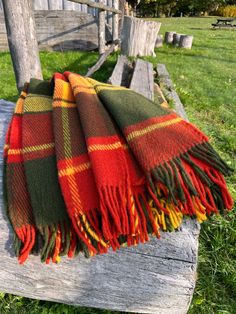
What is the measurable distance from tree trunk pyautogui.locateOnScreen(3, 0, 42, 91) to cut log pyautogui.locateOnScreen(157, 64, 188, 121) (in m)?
1.55

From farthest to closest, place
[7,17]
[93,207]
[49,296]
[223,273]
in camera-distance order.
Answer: [7,17] → [223,273] → [49,296] → [93,207]

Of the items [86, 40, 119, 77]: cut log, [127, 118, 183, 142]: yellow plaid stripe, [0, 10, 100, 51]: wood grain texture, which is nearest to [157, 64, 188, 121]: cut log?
[86, 40, 119, 77]: cut log

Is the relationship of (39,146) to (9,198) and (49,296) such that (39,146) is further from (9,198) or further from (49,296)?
(49,296)

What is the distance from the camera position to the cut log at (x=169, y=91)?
10.2 feet

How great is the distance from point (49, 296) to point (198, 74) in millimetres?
5973

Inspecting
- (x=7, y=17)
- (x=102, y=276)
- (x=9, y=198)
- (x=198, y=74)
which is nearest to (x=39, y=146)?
(x=9, y=198)

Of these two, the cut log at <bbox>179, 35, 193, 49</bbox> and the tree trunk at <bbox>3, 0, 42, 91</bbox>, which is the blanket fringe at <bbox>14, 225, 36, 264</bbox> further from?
the cut log at <bbox>179, 35, 193, 49</bbox>

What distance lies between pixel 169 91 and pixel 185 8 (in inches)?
1344

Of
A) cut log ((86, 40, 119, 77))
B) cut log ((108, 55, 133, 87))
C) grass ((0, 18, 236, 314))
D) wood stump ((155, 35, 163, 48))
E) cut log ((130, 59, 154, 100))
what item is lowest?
grass ((0, 18, 236, 314))

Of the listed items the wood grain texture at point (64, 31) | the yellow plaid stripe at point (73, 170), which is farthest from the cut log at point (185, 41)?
the yellow plaid stripe at point (73, 170)

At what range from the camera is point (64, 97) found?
1.73 metres

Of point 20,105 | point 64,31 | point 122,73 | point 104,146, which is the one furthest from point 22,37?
point 64,31

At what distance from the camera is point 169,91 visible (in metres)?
3.85

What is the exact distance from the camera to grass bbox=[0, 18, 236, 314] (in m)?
1.78
